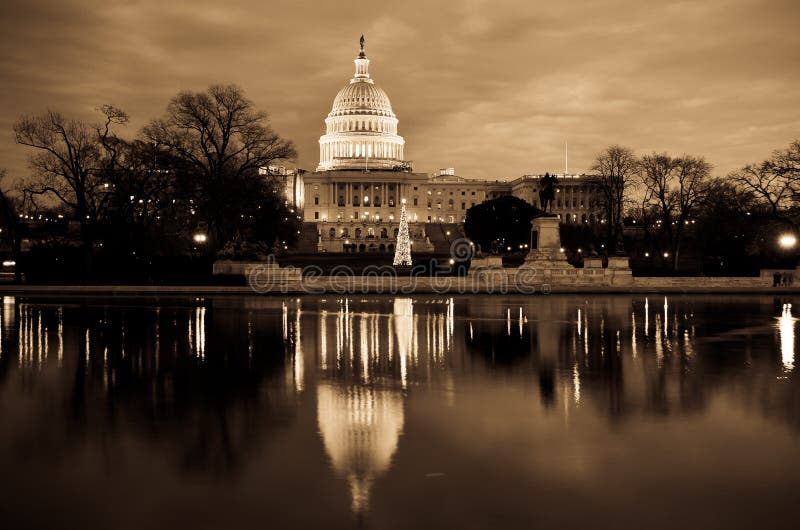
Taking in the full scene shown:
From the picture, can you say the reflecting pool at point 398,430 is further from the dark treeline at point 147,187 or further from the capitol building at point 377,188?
the capitol building at point 377,188

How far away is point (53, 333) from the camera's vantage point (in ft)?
73.5

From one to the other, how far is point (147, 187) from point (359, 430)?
42548 millimetres

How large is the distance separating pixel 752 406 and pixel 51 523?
9571mm

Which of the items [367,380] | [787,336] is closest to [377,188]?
[787,336]

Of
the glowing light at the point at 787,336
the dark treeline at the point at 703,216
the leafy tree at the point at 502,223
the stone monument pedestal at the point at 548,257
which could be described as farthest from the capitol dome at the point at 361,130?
the glowing light at the point at 787,336

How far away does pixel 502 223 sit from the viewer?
102 meters

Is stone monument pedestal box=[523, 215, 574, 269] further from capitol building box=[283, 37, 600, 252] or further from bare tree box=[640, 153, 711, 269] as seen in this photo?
capitol building box=[283, 37, 600, 252]

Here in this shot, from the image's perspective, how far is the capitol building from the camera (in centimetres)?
15562

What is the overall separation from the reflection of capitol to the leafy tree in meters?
73.8

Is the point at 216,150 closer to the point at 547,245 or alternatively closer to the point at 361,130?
the point at 547,245

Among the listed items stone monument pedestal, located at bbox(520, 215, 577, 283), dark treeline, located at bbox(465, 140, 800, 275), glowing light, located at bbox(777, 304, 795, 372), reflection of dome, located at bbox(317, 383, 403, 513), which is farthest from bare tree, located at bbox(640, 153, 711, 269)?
reflection of dome, located at bbox(317, 383, 403, 513)

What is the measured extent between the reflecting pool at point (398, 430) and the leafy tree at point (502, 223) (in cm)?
7904

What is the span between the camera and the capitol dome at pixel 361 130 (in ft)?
568

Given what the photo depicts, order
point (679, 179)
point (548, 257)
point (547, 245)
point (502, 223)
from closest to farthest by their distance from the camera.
Result: point (548, 257)
point (547, 245)
point (679, 179)
point (502, 223)
